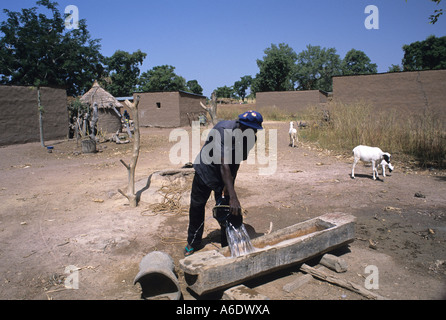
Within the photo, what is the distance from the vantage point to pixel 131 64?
129 feet

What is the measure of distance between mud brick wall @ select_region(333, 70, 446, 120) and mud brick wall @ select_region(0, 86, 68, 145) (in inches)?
516

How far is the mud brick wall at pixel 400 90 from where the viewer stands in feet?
42.2

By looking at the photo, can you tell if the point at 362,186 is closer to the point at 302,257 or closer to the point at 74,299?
the point at 302,257

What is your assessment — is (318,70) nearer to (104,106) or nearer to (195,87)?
(195,87)

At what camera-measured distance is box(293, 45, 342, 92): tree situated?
4725 cm

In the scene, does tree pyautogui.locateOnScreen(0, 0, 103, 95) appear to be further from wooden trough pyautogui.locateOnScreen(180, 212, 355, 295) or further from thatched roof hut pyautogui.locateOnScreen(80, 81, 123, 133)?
wooden trough pyautogui.locateOnScreen(180, 212, 355, 295)

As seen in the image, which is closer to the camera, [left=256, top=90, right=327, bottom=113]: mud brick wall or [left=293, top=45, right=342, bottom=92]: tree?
[left=256, top=90, right=327, bottom=113]: mud brick wall

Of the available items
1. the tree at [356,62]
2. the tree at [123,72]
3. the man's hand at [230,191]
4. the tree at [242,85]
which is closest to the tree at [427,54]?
the tree at [356,62]

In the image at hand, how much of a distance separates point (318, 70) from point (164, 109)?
32.6m

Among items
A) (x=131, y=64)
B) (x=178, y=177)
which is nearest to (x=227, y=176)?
(x=178, y=177)

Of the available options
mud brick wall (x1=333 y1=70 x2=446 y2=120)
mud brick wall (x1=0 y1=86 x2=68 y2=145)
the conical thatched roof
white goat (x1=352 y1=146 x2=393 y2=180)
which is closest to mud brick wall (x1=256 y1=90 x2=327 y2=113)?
mud brick wall (x1=333 y1=70 x2=446 y2=120)

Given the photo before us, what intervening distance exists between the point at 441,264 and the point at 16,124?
49.2 ft

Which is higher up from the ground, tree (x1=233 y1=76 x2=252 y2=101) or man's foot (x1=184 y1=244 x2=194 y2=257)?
tree (x1=233 y1=76 x2=252 y2=101)

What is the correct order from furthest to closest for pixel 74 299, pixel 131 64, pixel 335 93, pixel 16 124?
pixel 131 64 → pixel 335 93 → pixel 16 124 → pixel 74 299
